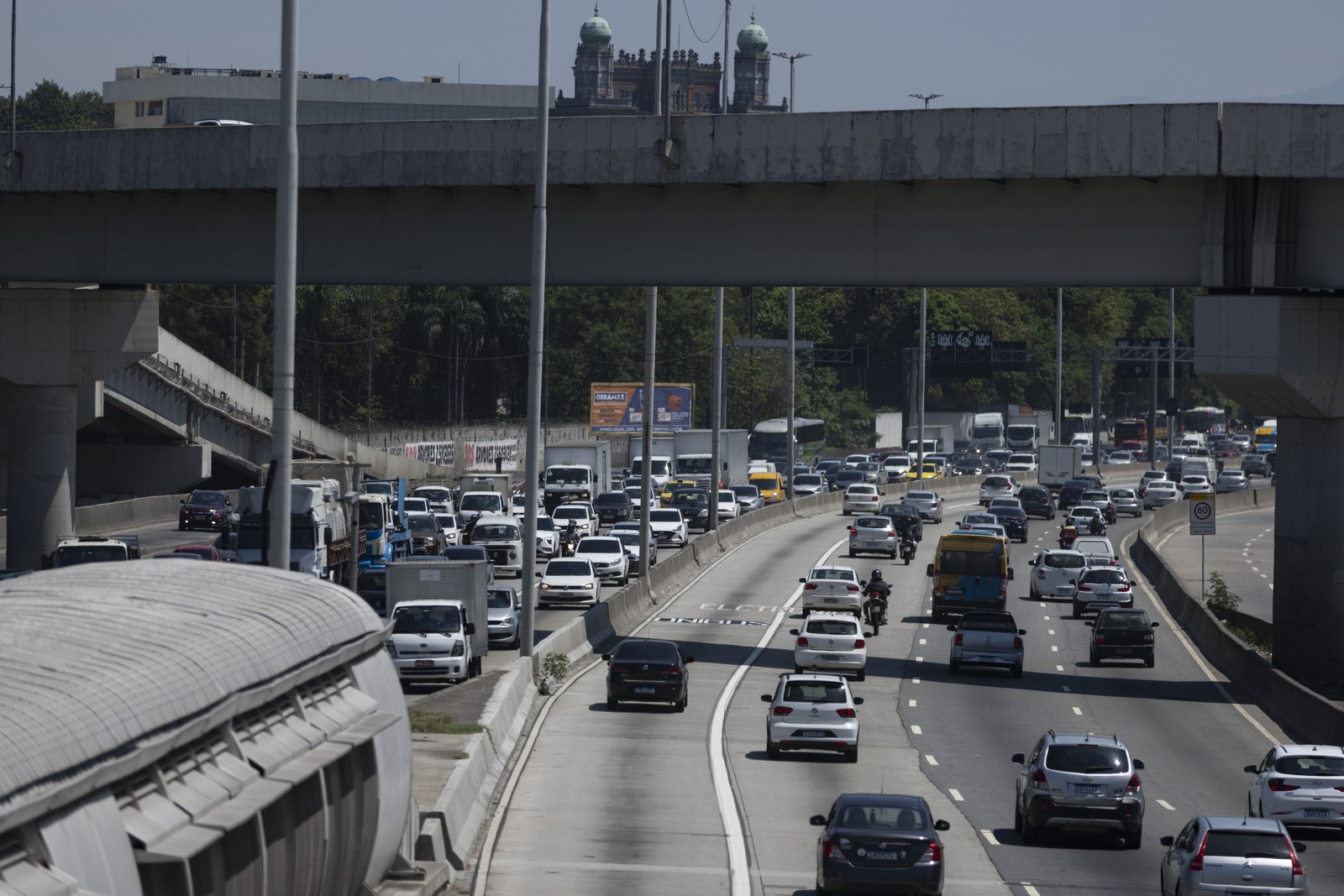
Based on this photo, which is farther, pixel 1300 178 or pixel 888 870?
pixel 1300 178

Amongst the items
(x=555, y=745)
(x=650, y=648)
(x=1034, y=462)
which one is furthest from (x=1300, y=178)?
(x=1034, y=462)

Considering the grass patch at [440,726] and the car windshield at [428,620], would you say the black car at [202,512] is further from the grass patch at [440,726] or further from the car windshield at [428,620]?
the grass patch at [440,726]

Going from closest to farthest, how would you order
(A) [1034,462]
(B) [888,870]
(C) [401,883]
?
(C) [401,883], (B) [888,870], (A) [1034,462]

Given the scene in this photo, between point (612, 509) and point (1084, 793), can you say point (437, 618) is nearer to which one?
point (1084, 793)

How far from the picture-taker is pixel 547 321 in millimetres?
146500

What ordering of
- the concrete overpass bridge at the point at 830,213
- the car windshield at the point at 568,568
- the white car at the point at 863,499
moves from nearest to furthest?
the concrete overpass bridge at the point at 830,213
the car windshield at the point at 568,568
the white car at the point at 863,499

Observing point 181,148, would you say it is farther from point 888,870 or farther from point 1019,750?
point 888,870

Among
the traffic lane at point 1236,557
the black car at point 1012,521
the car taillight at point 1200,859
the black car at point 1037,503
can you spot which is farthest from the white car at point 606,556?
the black car at point 1037,503

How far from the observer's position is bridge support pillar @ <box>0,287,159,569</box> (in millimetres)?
47562

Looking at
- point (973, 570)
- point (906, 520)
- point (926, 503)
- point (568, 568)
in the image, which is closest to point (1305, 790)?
point (973, 570)

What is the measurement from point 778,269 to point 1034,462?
89951mm

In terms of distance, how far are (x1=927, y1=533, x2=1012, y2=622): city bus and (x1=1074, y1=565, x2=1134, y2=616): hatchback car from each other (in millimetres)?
3870

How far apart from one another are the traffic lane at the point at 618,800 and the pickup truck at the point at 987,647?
5263 mm

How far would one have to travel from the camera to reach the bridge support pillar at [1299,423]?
39.2m
